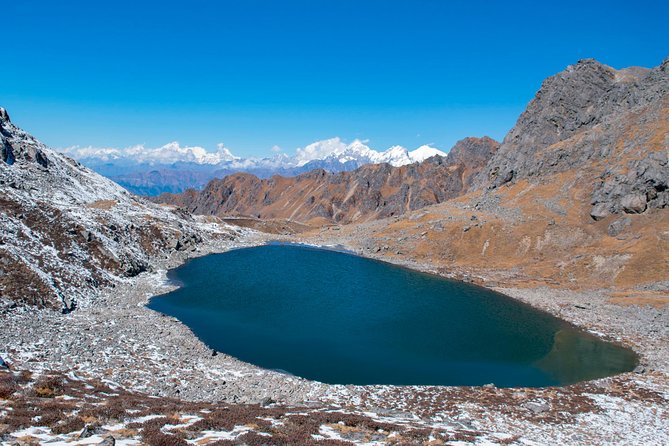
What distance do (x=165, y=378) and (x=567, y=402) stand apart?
3688 centimetres

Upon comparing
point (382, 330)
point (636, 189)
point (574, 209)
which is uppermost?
point (636, 189)

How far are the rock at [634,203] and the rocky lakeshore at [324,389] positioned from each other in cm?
5380

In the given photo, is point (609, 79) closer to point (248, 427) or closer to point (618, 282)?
point (618, 282)

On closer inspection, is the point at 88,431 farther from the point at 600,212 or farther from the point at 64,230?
the point at 600,212

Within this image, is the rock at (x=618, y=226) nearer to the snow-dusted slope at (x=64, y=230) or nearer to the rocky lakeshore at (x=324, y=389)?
the rocky lakeshore at (x=324, y=389)

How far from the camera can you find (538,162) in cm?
14225

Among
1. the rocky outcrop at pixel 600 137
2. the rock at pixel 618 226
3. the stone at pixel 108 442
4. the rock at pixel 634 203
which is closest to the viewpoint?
the stone at pixel 108 442

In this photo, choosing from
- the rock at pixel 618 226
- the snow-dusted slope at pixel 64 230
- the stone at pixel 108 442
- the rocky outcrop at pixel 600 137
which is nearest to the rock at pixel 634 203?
the rocky outcrop at pixel 600 137

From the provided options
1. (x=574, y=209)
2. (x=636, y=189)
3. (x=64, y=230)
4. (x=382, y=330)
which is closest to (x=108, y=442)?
(x=382, y=330)

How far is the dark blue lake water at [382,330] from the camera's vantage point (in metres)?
48.6

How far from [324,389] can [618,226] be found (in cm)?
9019

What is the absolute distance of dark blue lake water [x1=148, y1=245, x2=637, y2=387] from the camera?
4859 cm

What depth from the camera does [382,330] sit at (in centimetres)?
6188

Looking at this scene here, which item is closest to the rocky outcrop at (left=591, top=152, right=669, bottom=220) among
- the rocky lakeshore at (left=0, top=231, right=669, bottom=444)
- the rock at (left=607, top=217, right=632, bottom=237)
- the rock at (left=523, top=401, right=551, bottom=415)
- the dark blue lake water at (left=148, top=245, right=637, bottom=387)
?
the rock at (left=607, top=217, right=632, bottom=237)
